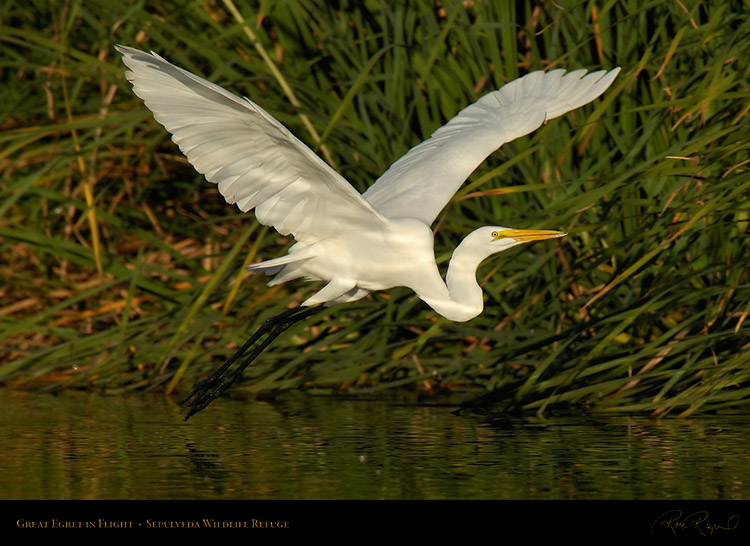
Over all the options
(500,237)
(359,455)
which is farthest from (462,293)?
(359,455)

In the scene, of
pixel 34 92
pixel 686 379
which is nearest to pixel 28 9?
pixel 34 92

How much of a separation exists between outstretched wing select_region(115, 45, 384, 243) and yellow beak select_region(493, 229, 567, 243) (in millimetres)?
495

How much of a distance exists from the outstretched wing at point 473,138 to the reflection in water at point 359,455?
84 centimetres

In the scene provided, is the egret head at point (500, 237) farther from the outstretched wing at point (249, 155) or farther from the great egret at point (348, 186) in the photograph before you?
the outstretched wing at point (249, 155)

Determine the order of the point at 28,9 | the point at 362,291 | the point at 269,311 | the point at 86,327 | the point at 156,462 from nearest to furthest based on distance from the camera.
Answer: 1. the point at 156,462
2. the point at 362,291
3. the point at 269,311
4. the point at 86,327
5. the point at 28,9

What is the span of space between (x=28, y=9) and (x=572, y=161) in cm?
305

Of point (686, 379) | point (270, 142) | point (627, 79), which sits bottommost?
point (686, 379)

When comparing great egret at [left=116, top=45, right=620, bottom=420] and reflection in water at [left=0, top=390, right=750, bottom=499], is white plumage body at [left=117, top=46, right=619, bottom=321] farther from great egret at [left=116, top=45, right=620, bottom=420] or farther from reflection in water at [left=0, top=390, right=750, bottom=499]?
reflection in water at [left=0, top=390, right=750, bottom=499]

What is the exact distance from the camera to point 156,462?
3.54 metres


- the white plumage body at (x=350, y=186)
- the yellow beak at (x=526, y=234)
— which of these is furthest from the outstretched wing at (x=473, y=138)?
the yellow beak at (x=526, y=234)

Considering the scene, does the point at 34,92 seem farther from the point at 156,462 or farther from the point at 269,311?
the point at 156,462

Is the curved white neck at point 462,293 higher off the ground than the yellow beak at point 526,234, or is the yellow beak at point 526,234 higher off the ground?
the yellow beak at point 526,234

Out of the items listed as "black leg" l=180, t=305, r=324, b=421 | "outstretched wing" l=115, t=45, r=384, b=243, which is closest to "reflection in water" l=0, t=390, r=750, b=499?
"black leg" l=180, t=305, r=324, b=421

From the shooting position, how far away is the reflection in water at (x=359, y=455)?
10.3 ft
